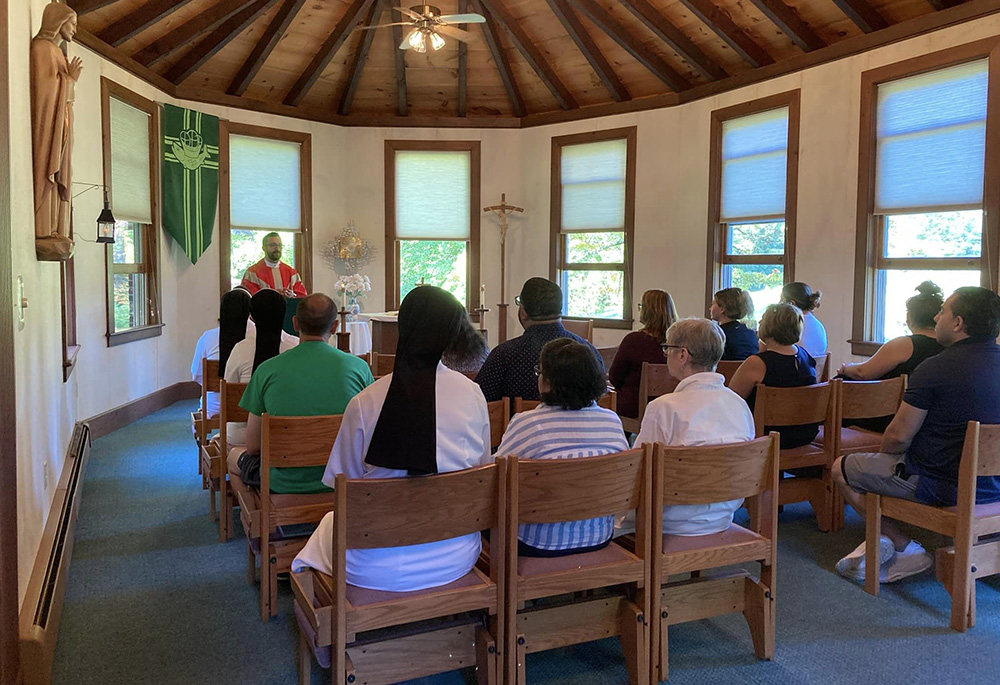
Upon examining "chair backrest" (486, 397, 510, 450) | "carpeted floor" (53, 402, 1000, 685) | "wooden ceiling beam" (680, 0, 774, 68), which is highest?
"wooden ceiling beam" (680, 0, 774, 68)

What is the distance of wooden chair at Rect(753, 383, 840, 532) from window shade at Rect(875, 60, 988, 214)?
246 centimetres

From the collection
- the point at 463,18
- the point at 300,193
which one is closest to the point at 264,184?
the point at 300,193

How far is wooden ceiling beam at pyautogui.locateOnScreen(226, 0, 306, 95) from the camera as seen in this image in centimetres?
703

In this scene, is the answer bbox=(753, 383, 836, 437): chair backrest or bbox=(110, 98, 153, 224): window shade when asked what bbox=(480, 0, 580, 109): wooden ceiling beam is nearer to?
bbox=(110, 98, 153, 224): window shade

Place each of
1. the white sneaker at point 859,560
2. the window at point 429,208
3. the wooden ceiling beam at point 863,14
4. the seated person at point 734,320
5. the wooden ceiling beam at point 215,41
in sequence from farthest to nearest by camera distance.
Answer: the window at point 429,208
the wooden ceiling beam at point 215,41
the wooden ceiling beam at point 863,14
the seated person at point 734,320
the white sneaker at point 859,560

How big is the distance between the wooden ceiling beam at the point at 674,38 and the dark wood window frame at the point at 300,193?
3696mm

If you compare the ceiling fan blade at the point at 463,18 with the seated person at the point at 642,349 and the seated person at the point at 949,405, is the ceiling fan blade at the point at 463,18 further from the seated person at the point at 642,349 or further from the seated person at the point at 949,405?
the seated person at the point at 949,405

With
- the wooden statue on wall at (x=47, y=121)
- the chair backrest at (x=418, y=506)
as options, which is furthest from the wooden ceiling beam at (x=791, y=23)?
the chair backrest at (x=418, y=506)

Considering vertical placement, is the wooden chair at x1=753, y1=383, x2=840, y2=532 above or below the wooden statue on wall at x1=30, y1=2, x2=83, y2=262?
below

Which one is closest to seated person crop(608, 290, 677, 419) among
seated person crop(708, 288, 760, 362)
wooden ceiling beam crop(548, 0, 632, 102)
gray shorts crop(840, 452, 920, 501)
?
seated person crop(708, 288, 760, 362)

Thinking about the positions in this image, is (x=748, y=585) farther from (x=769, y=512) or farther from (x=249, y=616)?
(x=249, y=616)

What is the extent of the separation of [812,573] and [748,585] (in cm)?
95

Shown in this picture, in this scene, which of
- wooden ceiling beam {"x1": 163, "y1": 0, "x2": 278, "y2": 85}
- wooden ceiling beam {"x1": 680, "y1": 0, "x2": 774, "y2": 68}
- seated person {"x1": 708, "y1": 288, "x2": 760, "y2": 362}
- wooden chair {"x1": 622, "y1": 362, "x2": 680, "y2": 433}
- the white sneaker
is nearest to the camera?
the white sneaker

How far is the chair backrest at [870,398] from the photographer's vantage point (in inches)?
149
